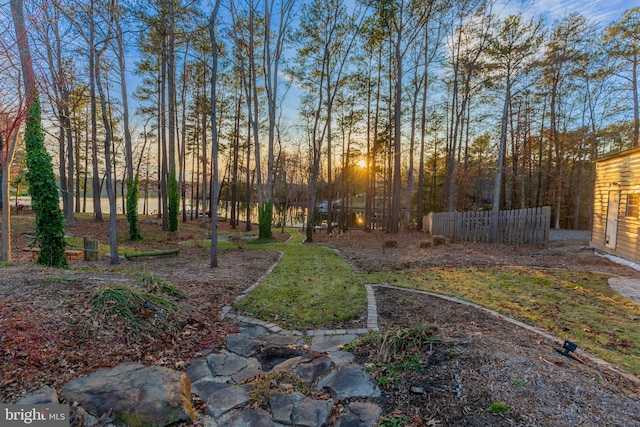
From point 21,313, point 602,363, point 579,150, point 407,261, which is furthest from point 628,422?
point 579,150

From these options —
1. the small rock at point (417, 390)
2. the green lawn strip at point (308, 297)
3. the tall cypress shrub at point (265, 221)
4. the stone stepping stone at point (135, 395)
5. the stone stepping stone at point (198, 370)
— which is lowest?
the green lawn strip at point (308, 297)

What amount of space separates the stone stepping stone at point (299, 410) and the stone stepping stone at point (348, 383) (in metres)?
0.14

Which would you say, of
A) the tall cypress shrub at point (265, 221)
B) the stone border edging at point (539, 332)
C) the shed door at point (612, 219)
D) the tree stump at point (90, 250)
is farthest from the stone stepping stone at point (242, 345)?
the shed door at point (612, 219)

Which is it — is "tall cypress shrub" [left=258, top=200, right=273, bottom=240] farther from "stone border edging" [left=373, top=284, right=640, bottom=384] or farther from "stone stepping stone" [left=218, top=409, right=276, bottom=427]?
"stone stepping stone" [left=218, top=409, right=276, bottom=427]

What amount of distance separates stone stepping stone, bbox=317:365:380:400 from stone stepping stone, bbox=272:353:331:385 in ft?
0.29

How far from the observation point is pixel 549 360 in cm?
245

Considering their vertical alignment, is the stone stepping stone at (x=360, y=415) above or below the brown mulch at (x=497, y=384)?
below

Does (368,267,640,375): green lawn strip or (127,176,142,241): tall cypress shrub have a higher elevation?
(127,176,142,241): tall cypress shrub

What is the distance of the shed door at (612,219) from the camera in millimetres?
8367

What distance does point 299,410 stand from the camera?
203cm

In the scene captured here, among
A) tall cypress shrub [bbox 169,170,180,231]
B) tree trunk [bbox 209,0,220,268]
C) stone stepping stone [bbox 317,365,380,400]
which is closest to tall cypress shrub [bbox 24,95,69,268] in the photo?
tree trunk [bbox 209,0,220,268]

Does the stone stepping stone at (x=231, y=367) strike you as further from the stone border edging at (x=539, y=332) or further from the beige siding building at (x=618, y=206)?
the beige siding building at (x=618, y=206)

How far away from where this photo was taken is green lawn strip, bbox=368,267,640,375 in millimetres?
3324

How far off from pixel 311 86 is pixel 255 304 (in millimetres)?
12314
